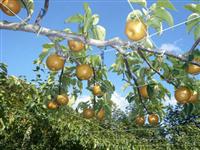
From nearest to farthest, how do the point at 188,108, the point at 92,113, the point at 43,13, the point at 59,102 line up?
the point at 43,13, the point at 188,108, the point at 59,102, the point at 92,113

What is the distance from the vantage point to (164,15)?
90.0 inches

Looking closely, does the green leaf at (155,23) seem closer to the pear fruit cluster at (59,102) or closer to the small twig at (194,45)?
the small twig at (194,45)

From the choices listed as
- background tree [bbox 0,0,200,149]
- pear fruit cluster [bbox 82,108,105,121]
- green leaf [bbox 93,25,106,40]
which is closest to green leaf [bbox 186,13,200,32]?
background tree [bbox 0,0,200,149]

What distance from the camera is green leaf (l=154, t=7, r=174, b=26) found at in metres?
2.27

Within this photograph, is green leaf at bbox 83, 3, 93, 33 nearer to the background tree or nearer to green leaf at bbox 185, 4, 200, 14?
the background tree

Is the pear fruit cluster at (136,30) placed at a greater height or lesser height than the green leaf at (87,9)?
lesser

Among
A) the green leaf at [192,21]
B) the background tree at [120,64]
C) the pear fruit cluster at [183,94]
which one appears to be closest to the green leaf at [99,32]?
the background tree at [120,64]

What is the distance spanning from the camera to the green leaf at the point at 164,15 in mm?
2271

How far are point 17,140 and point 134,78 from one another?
803 centimetres

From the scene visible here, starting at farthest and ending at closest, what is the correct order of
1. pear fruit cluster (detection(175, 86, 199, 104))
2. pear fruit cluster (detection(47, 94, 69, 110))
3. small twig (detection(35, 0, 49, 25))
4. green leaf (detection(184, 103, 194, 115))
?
pear fruit cluster (detection(47, 94, 69, 110))
green leaf (detection(184, 103, 194, 115))
pear fruit cluster (detection(175, 86, 199, 104))
small twig (detection(35, 0, 49, 25))

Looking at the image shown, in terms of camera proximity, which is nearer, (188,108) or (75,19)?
(75,19)

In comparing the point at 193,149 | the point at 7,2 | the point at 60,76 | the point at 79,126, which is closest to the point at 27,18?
the point at 7,2

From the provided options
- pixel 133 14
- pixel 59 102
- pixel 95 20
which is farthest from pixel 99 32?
pixel 59 102

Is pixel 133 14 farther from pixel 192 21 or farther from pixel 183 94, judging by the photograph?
pixel 183 94
